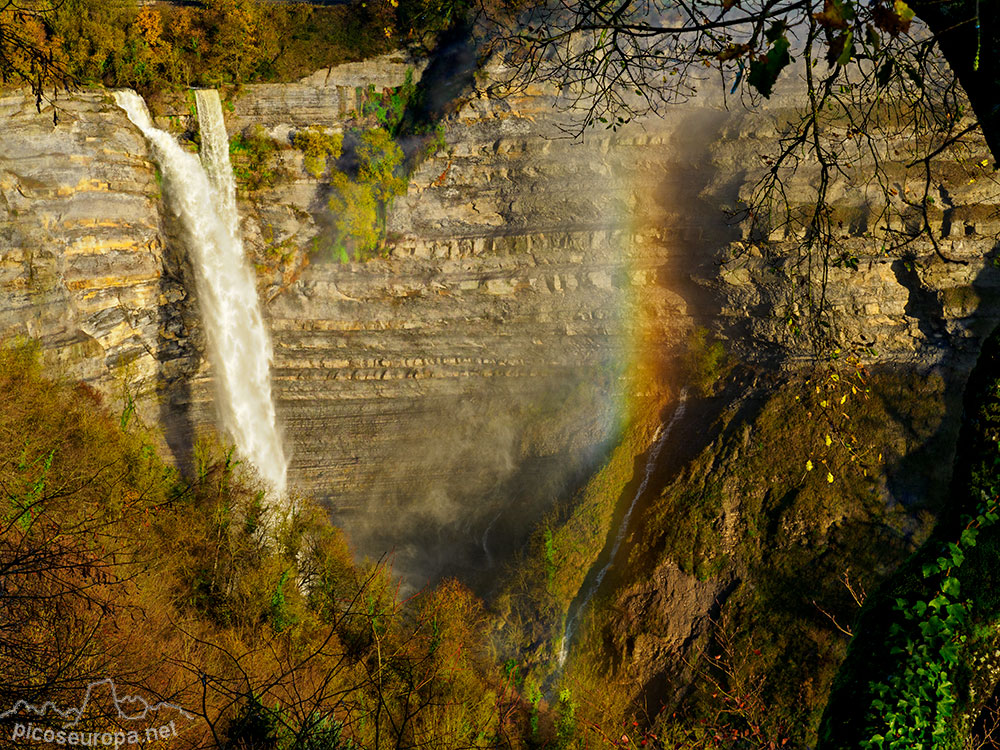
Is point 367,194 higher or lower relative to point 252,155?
lower

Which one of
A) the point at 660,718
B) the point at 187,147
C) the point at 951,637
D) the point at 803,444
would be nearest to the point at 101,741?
the point at 951,637

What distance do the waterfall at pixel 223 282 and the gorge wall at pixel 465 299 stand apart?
1.41ft

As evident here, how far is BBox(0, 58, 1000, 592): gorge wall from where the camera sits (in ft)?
57.6

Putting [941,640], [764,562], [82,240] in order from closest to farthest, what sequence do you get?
[941,640]
[764,562]
[82,240]

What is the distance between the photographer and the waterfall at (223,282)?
61.7 feet

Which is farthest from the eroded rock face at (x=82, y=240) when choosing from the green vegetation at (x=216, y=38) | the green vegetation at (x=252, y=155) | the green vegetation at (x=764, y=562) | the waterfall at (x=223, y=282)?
the green vegetation at (x=764, y=562)

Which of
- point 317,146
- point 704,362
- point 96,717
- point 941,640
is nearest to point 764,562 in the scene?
point 704,362

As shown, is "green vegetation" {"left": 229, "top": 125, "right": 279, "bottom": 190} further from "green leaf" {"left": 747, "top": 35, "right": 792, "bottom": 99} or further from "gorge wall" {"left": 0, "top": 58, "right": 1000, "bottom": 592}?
"green leaf" {"left": 747, "top": 35, "right": 792, "bottom": 99}

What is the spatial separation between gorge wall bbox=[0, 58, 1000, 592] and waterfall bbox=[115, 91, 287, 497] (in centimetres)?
43

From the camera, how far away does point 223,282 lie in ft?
64.2

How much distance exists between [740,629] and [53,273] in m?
18.2

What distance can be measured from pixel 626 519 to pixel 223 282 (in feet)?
42.8

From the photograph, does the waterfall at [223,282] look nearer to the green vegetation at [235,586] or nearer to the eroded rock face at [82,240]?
the eroded rock face at [82,240]

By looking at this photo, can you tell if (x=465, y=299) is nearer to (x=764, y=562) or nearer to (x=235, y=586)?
(x=235, y=586)
